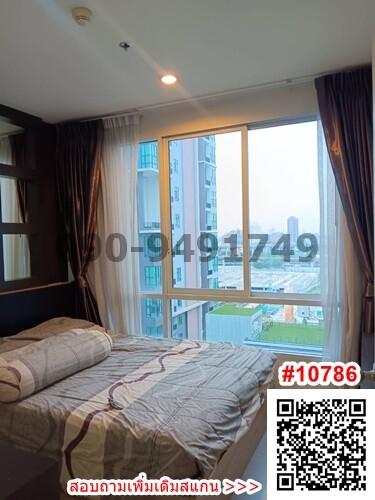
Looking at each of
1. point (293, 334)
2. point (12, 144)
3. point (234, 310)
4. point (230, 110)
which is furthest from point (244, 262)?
point (12, 144)

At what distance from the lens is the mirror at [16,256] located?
337 centimetres

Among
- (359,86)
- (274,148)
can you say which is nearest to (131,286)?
(274,148)

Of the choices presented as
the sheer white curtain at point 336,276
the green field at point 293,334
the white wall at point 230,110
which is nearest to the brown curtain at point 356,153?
the sheer white curtain at point 336,276

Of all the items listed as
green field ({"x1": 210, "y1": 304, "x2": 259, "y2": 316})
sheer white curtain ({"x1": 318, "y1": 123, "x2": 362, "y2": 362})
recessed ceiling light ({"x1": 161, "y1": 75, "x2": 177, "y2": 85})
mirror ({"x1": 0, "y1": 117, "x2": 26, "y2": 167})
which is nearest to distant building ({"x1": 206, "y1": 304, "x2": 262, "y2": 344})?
green field ({"x1": 210, "y1": 304, "x2": 259, "y2": 316})

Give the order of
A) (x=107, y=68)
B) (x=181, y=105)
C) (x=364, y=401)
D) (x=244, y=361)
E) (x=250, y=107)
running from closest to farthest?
(x=364, y=401), (x=244, y=361), (x=107, y=68), (x=250, y=107), (x=181, y=105)

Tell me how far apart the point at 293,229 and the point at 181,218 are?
109 cm

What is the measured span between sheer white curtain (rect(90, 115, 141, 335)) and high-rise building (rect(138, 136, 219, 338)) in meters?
0.14

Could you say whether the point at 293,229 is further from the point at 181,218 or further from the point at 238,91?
→ the point at 238,91

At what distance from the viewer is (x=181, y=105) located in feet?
11.1

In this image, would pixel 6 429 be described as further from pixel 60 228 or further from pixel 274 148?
pixel 274 148

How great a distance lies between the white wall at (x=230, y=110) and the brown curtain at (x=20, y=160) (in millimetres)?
1198

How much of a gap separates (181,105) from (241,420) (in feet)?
8.98

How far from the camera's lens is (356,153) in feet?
8.78

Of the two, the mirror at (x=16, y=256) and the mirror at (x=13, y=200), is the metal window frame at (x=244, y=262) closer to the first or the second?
the mirror at (x=16, y=256)
